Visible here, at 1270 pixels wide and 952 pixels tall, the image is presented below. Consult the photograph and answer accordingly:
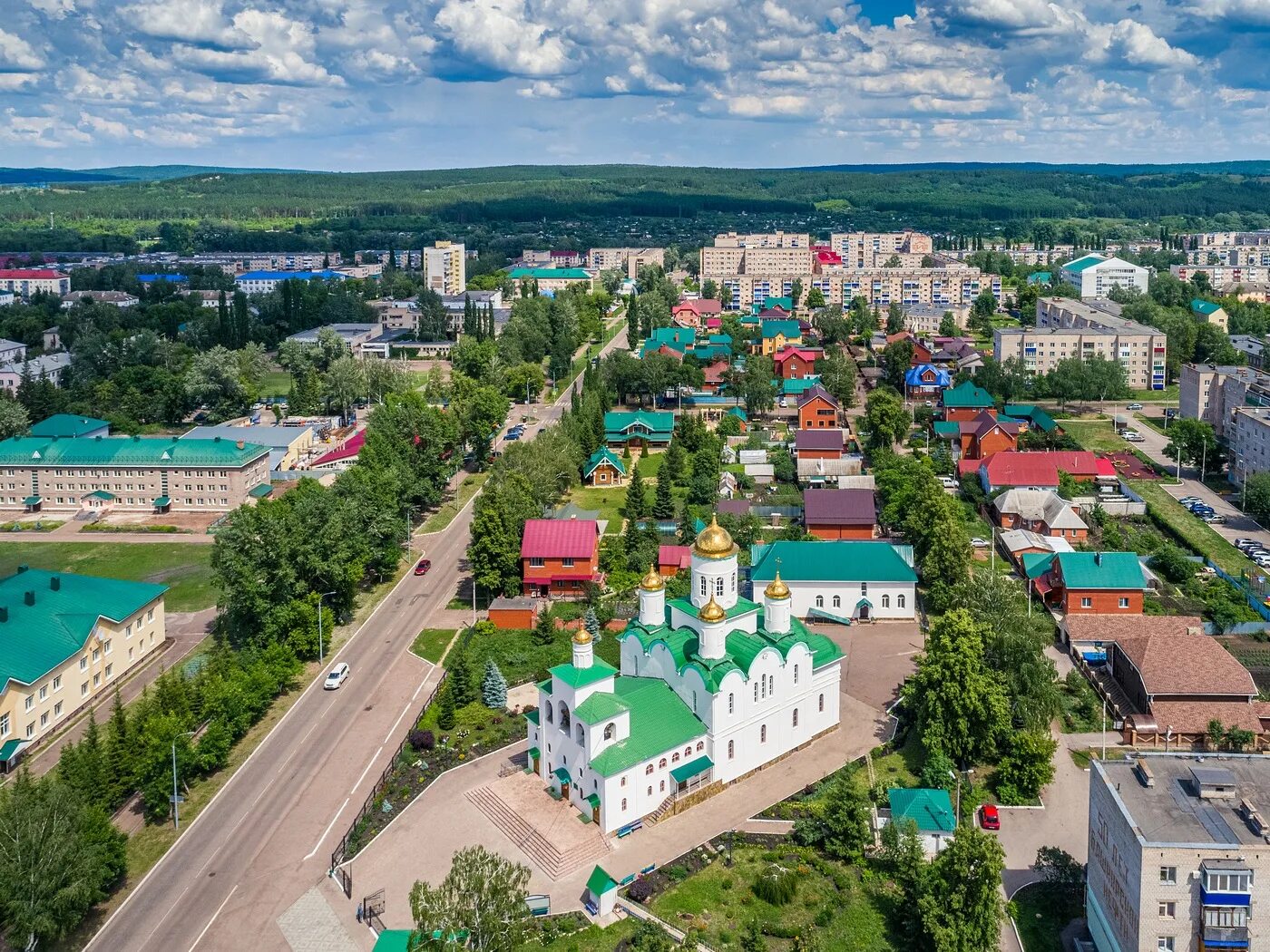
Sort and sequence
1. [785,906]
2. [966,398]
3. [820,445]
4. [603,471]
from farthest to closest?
[966,398], [820,445], [603,471], [785,906]

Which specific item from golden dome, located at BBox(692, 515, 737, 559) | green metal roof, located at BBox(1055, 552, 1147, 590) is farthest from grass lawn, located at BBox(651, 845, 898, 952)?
green metal roof, located at BBox(1055, 552, 1147, 590)

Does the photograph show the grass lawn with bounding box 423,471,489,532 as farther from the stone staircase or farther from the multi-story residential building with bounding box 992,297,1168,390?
the multi-story residential building with bounding box 992,297,1168,390

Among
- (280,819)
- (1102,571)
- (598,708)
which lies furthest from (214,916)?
(1102,571)

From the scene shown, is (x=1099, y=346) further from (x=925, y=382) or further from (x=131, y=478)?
(x=131, y=478)

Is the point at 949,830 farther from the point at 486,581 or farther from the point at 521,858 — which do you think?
the point at 486,581

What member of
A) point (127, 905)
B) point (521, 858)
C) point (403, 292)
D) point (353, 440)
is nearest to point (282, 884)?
point (127, 905)

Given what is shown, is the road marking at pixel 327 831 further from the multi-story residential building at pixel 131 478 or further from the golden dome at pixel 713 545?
the multi-story residential building at pixel 131 478
